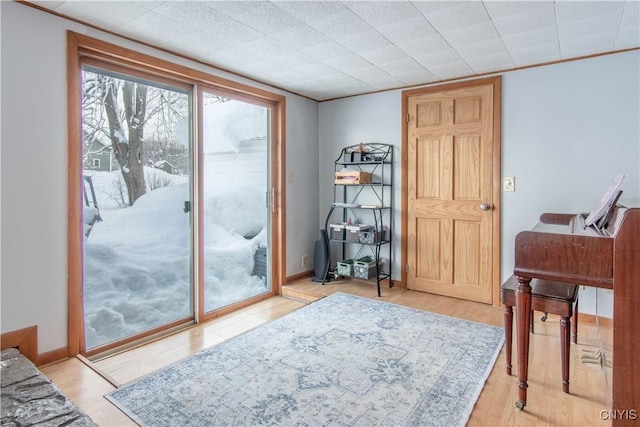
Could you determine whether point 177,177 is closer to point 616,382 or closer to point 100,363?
point 100,363

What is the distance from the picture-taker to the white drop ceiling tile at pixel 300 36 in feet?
8.02

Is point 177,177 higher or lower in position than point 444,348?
higher

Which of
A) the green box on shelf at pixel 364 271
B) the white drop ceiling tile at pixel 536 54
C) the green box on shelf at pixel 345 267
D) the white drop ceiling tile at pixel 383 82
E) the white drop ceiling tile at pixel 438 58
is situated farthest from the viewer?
the green box on shelf at pixel 345 267

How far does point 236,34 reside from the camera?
2521 mm

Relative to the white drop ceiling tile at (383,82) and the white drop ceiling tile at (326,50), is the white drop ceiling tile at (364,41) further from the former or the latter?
the white drop ceiling tile at (383,82)

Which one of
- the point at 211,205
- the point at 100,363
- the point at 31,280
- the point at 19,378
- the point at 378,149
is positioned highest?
the point at 378,149

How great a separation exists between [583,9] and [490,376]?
219 centimetres

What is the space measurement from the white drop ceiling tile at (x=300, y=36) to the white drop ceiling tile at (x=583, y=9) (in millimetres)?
1423

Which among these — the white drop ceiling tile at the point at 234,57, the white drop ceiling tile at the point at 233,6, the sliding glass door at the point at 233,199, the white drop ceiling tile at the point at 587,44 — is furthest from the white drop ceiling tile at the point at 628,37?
the sliding glass door at the point at 233,199

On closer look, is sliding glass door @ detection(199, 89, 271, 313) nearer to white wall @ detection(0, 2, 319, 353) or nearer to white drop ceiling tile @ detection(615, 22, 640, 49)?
white wall @ detection(0, 2, 319, 353)

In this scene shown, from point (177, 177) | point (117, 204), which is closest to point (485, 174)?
point (177, 177)

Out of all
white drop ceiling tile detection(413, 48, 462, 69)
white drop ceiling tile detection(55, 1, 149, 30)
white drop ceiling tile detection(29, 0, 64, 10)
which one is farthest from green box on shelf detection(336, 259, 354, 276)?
white drop ceiling tile detection(29, 0, 64, 10)

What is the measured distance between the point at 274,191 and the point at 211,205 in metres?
0.82

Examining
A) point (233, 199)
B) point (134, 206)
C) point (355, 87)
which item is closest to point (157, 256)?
point (134, 206)
